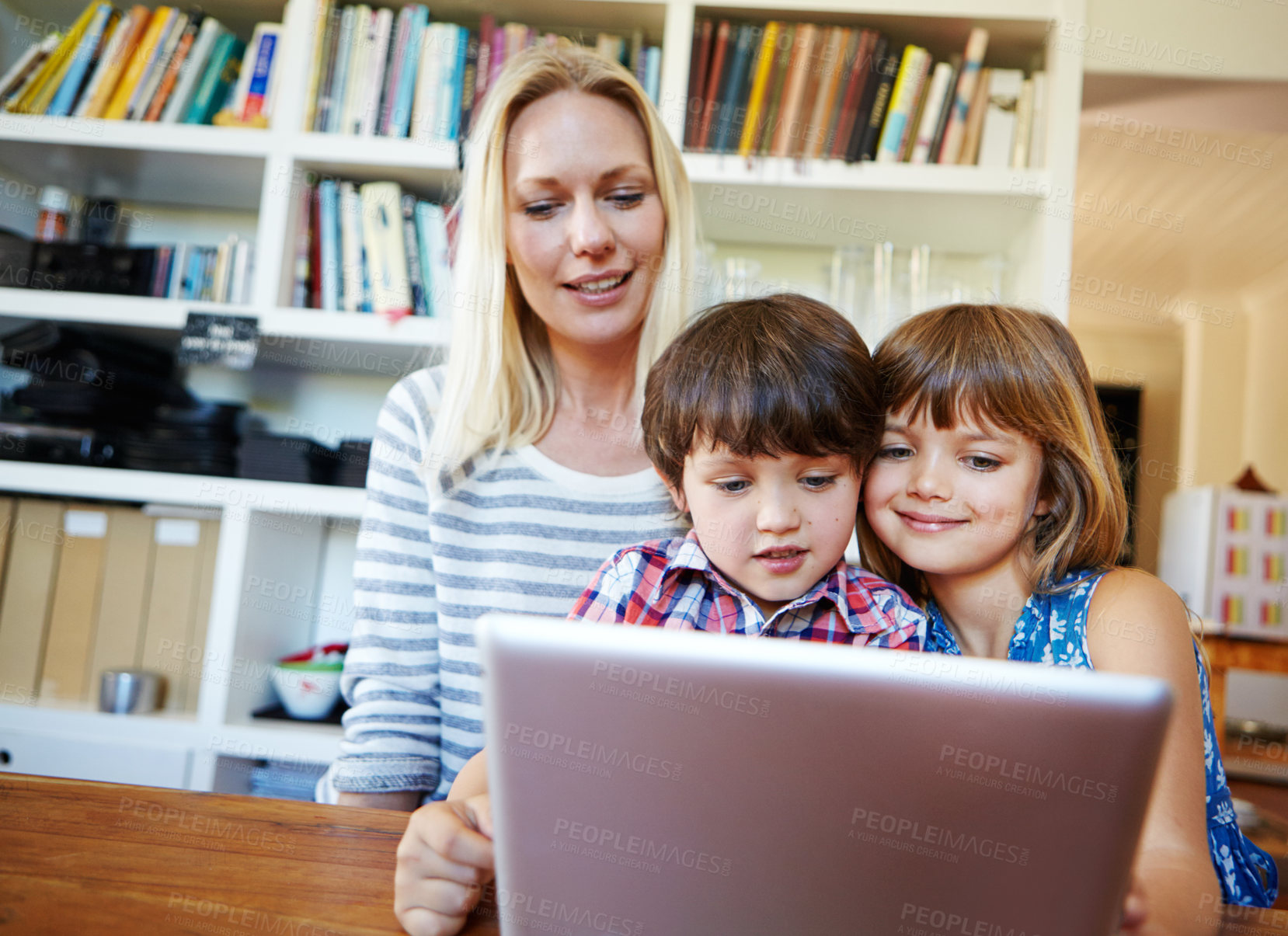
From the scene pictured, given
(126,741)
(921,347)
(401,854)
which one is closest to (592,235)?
(921,347)

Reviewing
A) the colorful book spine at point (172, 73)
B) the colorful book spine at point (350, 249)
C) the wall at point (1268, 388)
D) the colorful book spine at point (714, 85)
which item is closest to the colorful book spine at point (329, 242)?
the colorful book spine at point (350, 249)

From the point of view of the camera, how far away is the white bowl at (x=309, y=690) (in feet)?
6.12

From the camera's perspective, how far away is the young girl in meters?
0.89

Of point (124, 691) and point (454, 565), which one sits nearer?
point (454, 565)

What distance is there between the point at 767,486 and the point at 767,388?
0.10m

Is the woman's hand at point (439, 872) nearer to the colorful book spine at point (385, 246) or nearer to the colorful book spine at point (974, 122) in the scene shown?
the colorful book spine at point (385, 246)

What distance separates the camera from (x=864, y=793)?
16.8 inches

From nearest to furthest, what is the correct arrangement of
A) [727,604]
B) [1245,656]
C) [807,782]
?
[807,782]
[727,604]
[1245,656]

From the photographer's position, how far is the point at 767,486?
916mm

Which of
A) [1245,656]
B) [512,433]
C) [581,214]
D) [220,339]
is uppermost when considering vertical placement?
[581,214]

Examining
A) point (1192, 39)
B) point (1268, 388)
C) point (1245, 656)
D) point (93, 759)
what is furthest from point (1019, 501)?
point (1268, 388)

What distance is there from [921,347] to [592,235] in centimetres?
48

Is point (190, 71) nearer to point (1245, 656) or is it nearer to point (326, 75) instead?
point (326, 75)

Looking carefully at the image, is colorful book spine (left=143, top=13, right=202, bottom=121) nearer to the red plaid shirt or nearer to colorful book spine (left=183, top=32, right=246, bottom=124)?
colorful book spine (left=183, top=32, right=246, bottom=124)
